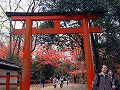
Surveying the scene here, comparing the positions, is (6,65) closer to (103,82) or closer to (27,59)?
(27,59)

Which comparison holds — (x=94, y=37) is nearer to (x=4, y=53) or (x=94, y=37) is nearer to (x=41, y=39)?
(x=41, y=39)

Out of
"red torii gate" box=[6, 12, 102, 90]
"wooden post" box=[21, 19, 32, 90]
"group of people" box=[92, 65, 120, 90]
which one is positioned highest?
"red torii gate" box=[6, 12, 102, 90]

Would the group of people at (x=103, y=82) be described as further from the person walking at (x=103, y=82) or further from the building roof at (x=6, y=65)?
the building roof at (x=6, y=65)

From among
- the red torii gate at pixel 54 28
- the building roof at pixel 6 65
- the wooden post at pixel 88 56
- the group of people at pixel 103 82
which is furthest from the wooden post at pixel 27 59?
the building roof at pixel 6 65

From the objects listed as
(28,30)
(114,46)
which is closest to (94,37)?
(114,46)

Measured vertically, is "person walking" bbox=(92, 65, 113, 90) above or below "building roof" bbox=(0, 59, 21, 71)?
below

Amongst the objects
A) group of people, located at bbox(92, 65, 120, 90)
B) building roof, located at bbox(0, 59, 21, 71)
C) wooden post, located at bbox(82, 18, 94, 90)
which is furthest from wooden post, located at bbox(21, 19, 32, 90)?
building roof, located at bbox(0, 59, 21, 71)

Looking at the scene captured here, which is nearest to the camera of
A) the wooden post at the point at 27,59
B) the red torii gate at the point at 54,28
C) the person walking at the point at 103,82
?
the person walking at the point at 103,82

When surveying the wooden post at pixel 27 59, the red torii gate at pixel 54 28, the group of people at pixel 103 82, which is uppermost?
the red torii gate at pixel 54 28

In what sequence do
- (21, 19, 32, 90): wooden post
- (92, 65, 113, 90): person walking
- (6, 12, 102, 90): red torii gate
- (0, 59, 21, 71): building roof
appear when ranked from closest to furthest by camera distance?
(92, 65, 113, 90): person walking
(21, 19, 32, 90): wooden post
(6, 12, 102, 90): red torii gate
(0, 59, 21, 71): building roof

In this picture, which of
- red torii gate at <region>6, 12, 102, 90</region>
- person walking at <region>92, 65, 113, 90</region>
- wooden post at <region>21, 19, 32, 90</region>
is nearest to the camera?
person walking at <region>92, 65, 113, 90</region>

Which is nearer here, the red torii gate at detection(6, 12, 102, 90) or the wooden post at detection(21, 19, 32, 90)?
the wooden post at detection(21, 19, 32, 90)

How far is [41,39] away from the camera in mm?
17938

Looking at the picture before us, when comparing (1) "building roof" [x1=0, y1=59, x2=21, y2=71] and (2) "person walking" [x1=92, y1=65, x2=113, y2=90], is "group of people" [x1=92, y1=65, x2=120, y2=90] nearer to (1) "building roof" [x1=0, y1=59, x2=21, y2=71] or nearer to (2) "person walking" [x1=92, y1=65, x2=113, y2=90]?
(2) "person walking" [x1=92, y1=65, x2=113, y2=90]
